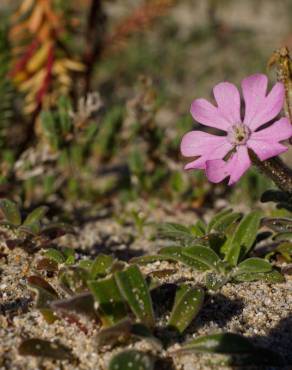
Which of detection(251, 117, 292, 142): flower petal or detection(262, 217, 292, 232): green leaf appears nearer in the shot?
detection(251, 117, 292, 142): flower petal

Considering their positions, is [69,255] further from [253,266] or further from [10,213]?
[253,266]

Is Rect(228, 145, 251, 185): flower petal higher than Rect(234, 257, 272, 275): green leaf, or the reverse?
Rect(228, 145, 251, 185): flower petal

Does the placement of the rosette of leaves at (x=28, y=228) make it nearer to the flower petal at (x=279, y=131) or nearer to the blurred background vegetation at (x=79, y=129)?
the blurred background vegetation at (x=79, y=129)

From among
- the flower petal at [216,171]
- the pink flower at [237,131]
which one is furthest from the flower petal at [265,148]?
the flower petal at [216,171]

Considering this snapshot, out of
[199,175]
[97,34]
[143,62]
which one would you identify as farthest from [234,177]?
[143,62]

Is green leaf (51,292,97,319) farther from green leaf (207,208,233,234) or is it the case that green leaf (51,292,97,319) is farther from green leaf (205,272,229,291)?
green leaf (207,208,233,234)

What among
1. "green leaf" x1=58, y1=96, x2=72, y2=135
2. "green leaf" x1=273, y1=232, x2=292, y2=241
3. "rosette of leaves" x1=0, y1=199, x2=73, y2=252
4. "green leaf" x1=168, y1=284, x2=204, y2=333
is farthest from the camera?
"green leaf" x1=58, y1=96, x2=72, y2=135

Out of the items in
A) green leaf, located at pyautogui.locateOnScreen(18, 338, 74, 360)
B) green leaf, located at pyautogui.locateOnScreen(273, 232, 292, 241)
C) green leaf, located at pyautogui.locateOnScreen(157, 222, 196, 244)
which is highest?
green leaf, located at pyautogui.locateOnScreen(273, 232, 292, 241)

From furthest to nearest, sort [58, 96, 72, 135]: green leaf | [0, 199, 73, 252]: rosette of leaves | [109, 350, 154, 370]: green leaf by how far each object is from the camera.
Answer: [58, 96, 72, 135]: green leaf
[0, 199, 73, 252]: rosette of leaves
[109, 350, 154, 370]: green leaf

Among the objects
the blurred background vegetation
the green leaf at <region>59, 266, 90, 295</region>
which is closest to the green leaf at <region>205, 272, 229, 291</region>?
the green leaf at <region>59, 266, 90, 295</region>

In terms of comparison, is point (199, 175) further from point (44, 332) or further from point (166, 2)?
point (44, 332)
